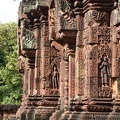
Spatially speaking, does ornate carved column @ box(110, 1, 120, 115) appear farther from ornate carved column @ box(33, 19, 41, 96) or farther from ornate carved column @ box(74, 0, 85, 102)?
ornate carved column @ box(33, 19, 41, 96)

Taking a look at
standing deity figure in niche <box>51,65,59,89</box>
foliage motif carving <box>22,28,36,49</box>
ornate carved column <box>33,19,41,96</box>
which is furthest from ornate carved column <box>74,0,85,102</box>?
foliage motif carving <box>22,28,36,49</box>

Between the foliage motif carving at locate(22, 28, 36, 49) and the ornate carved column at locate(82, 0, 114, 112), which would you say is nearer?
the ornate carved column at locate(82, 0, 114, 112)

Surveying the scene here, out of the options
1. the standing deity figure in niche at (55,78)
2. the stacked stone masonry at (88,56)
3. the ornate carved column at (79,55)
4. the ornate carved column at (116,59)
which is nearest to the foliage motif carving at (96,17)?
the stacked stone masonry at (88,56)

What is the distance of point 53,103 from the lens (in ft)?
66.0

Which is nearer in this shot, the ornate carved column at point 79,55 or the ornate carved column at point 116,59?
the ornate carved column at point 116,59

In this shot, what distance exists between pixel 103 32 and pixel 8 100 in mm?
30378

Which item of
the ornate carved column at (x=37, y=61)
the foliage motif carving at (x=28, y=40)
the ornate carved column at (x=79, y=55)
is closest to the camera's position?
the ornate carved column at (x=79, y=55)

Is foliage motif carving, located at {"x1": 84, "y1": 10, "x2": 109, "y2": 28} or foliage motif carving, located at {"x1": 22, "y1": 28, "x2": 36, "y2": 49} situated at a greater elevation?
foliage motif carving, located at {"x1": 22, "y1": 28, "x2": 36, "y2": 49}

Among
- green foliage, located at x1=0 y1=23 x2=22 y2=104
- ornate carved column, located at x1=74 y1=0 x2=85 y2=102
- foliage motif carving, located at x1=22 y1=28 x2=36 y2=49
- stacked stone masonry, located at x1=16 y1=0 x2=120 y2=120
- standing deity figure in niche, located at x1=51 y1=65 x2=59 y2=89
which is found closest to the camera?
stacked stone masonry, located at x1=16 y1=0 x2=120 y2=120

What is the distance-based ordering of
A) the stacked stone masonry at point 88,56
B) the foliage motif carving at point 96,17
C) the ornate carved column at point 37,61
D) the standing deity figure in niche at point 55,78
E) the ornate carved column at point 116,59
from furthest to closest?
the ornate carved column at point 37,61, the standing deity figure in niche at point 55,78, the foliage motif carving at point 96,17, the stacked stone masonry at point 88,56, the ornate carved column at point 116,59

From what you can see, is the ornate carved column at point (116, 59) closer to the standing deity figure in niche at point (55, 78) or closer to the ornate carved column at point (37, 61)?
the standing deity figure in niche at point (55, 78)

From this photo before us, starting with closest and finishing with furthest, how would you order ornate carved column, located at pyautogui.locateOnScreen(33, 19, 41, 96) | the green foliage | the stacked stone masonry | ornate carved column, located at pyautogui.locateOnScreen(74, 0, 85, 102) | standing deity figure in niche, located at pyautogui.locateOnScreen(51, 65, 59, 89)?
the stacked stone masonry → ornate carved column, located at pyautogui.locateOnScreen(74, 0, 85, 102) → standing deity figure in niche, located at pyautogui.locateOnScreen(51, 65, 59, 89) → ornate carved column, located at pyautogui.locateOnScreen(33, 19, 41, 96) → the green foliage

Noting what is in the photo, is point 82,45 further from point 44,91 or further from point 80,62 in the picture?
point 44,91

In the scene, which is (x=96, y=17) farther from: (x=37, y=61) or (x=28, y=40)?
(x=28, y=40)
